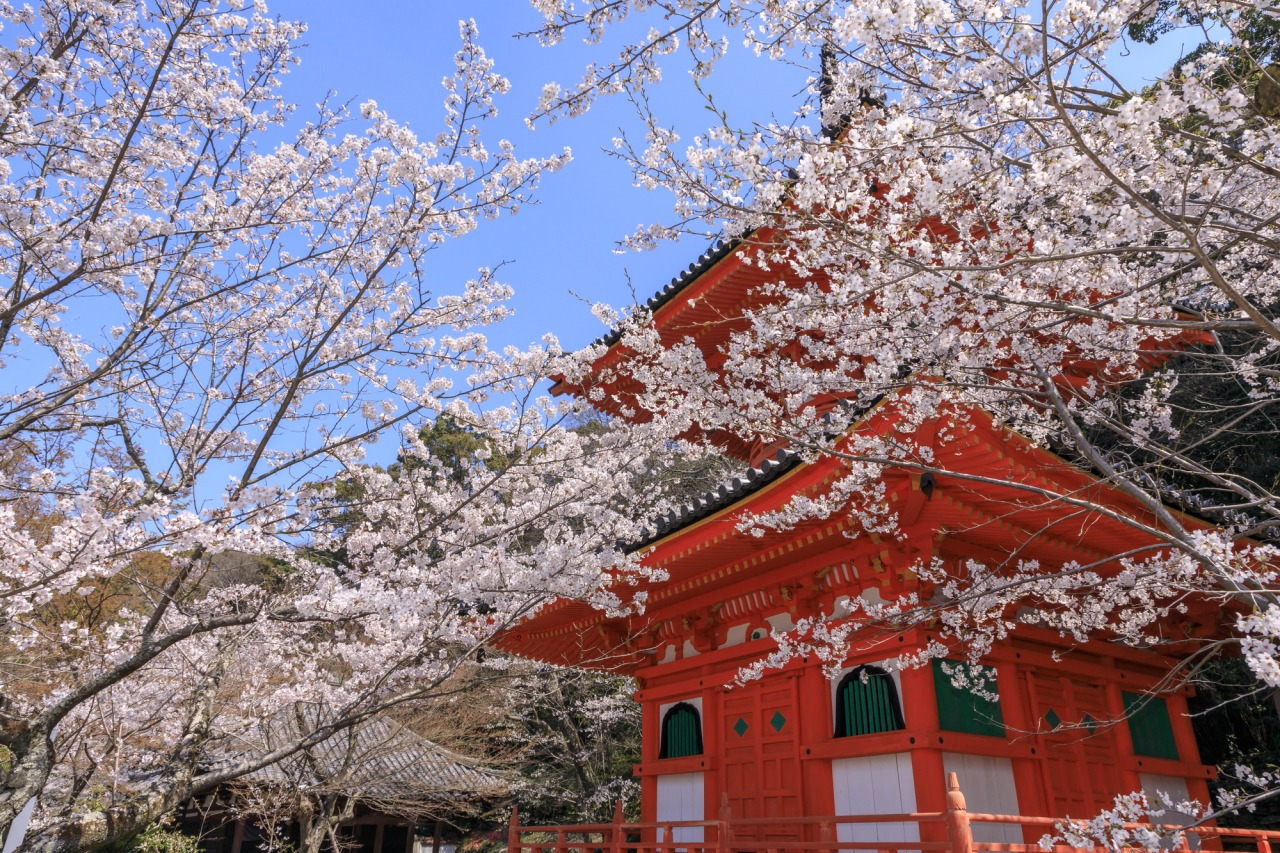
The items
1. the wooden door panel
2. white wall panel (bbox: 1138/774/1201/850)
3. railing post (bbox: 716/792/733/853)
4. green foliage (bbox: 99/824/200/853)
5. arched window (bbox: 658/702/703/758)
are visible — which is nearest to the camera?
railing post (bbox: 716/792/733/853)

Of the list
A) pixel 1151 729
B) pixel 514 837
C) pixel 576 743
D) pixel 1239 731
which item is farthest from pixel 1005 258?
pixel 576 743

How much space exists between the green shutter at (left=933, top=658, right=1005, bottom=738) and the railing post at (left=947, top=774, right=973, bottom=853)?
1.06m

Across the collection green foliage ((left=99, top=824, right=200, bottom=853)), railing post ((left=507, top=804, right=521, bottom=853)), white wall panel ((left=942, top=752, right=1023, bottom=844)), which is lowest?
green foliage ((left=99, top=824, right=200, bottom=853))

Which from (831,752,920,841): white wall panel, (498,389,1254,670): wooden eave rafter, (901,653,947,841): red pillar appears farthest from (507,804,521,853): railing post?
(901,653,947,841): red pillar

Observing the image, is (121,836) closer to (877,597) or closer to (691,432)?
(877,597)

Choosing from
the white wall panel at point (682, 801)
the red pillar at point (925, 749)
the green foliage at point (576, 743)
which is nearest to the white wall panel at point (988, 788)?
the red pillar at point (925, 749)

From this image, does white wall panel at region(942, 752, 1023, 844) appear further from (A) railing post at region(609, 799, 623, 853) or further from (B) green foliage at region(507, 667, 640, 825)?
(B) green foliage at region(507, 667, 640, 825)

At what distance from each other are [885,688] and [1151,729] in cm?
283

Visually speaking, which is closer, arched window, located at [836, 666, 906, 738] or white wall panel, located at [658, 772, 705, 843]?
arched window, located at [836, 666, 906, 738]

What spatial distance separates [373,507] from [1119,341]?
16.4 ft

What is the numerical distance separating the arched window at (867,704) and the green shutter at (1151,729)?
2.34 m

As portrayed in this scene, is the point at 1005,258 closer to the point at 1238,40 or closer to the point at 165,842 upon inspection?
the point at 1238,40

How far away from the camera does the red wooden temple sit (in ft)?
16.2

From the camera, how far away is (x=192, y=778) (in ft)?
14.3
